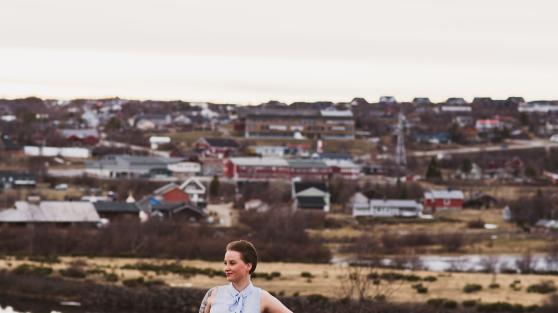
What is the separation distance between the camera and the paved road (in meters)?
58.6

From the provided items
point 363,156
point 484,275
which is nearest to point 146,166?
point 363,156

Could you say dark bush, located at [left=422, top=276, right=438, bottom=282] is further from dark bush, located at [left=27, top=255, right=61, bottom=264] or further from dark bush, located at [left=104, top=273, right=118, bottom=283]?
dark bush, located at [left=27, top=255, right=61, bottom=264]

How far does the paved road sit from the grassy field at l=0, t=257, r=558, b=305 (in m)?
33.6

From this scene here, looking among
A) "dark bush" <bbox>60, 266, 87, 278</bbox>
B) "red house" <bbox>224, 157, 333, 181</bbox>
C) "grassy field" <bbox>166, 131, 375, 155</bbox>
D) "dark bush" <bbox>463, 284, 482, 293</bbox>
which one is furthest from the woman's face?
"grassy field" <bbox>166, 131, 375, 155</bbox>

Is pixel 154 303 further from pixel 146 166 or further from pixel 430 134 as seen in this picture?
pixel 430 134

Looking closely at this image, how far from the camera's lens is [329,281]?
22.5 m

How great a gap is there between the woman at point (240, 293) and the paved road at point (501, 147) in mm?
54360

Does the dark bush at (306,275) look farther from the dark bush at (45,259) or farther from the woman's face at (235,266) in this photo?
the woman's face at (235,266)

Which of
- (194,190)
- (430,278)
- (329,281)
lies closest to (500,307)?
(430,278)

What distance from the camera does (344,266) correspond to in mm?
24969

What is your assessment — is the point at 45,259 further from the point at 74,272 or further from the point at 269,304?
the point at 269,304

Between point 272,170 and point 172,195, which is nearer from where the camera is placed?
point 172,195

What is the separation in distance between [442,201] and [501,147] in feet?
79.6

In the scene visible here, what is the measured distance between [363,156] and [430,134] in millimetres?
9207
